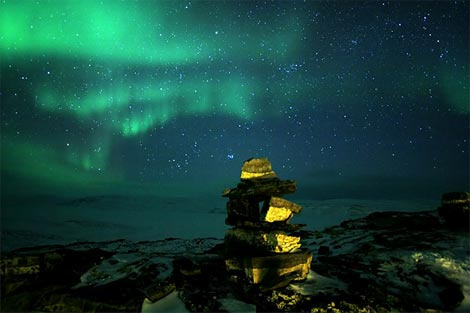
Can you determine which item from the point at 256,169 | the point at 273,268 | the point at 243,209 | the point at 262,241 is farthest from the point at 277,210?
the point at 273,268

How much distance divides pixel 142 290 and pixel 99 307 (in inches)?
103

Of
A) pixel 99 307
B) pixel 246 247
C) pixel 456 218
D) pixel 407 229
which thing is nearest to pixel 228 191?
pixel 246 247

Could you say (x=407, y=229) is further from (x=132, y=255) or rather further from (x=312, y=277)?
(x=132, y=255)

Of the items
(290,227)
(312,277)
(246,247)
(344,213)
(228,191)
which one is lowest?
(344,213)

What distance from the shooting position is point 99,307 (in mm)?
14359

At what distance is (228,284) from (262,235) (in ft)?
11.8

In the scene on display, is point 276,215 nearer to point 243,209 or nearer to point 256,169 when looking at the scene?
point 243,209

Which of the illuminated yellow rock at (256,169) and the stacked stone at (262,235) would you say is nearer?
the stacked stone at (262,235)

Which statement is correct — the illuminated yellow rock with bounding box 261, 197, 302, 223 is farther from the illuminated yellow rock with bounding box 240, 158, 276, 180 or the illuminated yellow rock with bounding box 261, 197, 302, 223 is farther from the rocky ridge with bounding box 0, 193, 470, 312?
the rocky ridge with bounding box 0, 193, 470, 312

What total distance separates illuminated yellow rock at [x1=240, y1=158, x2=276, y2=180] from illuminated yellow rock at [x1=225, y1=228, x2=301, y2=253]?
366cm

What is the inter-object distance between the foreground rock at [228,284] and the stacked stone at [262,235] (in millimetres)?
496

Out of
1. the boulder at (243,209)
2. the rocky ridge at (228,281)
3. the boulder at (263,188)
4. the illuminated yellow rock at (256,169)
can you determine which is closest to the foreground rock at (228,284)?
the rocky ridge at (228,281)

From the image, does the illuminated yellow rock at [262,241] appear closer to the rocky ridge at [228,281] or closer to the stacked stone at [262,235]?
the stacked stone at [262,235]

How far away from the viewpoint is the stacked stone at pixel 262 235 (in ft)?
55.5
